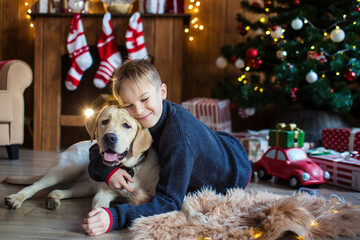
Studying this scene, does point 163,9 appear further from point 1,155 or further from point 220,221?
point 220,221

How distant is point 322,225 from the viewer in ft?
3.77

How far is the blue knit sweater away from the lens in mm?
1200

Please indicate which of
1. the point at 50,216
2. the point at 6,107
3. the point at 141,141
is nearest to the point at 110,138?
the point at 141,141

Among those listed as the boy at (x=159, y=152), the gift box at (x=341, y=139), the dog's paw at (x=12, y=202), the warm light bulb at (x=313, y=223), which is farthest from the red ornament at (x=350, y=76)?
the dog's paw at (x=12, y=202)

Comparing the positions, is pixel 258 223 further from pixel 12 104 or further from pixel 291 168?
pixel 12 104

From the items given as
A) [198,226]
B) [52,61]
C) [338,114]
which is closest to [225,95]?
[338,114]

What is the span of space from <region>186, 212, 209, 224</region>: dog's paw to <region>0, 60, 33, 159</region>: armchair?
1820mm

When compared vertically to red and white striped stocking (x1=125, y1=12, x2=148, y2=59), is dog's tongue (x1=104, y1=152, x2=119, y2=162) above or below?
below

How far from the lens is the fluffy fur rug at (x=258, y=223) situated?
3.52 ft

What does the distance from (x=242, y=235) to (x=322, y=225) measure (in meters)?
0.29

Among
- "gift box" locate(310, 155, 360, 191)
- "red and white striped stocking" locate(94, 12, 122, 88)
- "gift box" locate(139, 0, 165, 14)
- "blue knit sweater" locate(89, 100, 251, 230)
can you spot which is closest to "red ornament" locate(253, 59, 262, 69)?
"gift box" locate(139, 0, 165, 14)

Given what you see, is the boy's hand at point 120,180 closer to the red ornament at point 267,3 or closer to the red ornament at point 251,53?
the red ornament at point 251,53

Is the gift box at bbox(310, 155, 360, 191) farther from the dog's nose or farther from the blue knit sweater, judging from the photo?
the dog's nose

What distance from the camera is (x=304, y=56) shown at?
2.78 metres
